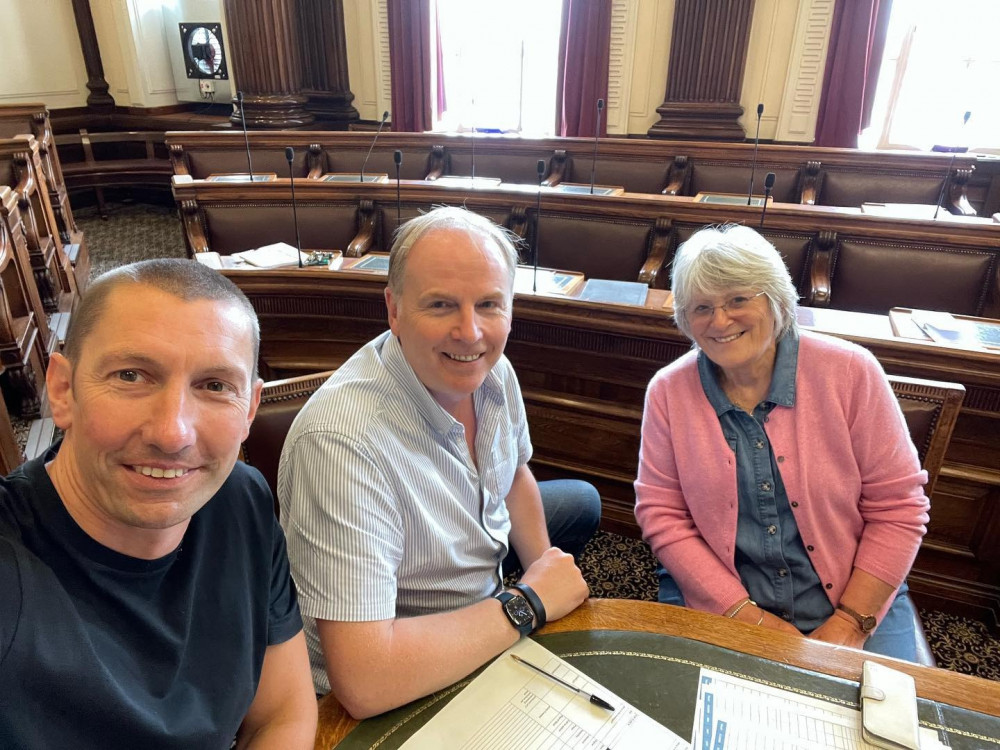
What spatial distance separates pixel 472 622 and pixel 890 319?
1.65m

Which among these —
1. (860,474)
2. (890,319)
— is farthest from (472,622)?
(890,319)

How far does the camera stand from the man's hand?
94cm

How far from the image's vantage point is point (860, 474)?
1.25 m

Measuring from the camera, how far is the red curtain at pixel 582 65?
5.16 metres

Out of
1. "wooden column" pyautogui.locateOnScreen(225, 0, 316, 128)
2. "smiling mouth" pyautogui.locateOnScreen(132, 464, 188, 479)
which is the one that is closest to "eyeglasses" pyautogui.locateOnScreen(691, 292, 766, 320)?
"smiling mouth" pyautogui.locateOnScreen(132, 464, 188, 479)

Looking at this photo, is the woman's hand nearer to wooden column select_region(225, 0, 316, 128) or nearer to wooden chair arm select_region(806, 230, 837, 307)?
wooden chair arm select_region(806, 230, 837, 307)

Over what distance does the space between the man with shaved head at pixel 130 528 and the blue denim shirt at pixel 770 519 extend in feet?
3.07

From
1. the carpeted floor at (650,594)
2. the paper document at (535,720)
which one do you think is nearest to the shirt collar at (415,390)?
the paper document at (535,720)

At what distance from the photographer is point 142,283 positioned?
677 millimetres

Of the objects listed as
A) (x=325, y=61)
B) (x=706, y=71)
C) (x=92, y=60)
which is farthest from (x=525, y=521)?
(x=92, y=60)

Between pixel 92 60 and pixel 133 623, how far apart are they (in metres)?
8.09

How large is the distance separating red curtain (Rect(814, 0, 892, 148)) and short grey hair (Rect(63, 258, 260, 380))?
5.26 m

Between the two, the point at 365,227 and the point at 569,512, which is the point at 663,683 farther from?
the point at 365,227

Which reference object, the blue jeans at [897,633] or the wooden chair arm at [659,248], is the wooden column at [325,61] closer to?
the wooden chair arm at [659,248]
